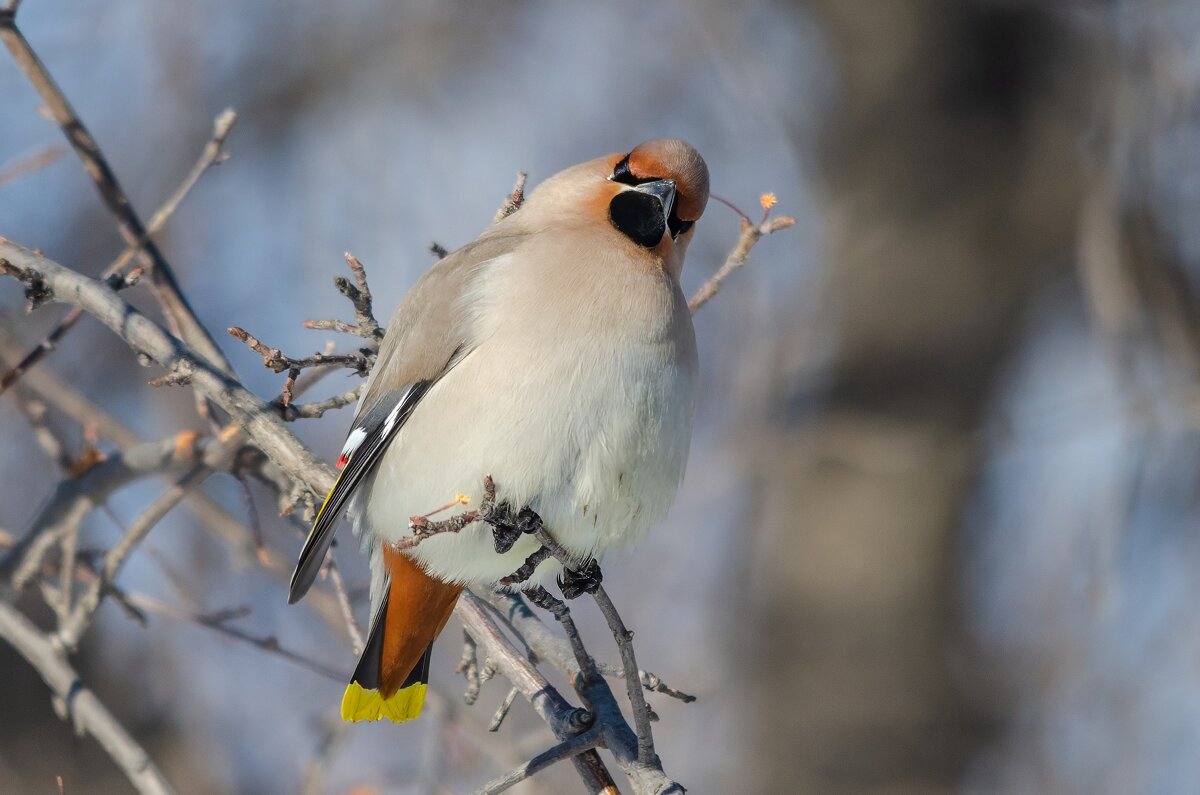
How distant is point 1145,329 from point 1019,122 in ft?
6.04

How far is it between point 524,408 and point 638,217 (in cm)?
76

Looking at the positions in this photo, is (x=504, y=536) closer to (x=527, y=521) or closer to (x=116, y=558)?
(x=527, y=521)

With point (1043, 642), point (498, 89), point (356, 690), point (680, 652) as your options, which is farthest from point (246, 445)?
point (498, 89)

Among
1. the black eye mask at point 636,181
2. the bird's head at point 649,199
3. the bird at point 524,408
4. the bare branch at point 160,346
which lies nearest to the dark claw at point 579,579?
the bird at point 524,408

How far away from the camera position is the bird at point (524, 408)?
2850 millimetres

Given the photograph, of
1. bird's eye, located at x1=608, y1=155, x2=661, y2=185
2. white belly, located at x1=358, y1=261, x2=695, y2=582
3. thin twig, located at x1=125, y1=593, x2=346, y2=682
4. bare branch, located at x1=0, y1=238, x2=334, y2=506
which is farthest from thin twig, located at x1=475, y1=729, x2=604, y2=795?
bird's eye, located at x1=608, y1=155, x2=661, y2=185

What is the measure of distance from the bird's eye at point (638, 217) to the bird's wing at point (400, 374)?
310mm

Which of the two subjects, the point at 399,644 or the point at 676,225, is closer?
the point at 399,644

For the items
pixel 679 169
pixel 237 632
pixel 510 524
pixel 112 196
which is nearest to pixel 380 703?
pixel 237 632

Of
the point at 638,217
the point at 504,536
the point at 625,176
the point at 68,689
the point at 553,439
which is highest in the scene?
→ the point at 625,176

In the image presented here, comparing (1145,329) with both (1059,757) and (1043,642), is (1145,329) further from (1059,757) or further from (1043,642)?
(1059,757)

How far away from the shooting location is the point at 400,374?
313 centimetres

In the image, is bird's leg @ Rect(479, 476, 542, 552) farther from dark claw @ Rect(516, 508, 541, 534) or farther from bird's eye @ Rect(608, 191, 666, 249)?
bird's eye @ Rect(608, 191, 666, 249)

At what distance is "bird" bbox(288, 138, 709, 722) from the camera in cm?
285
